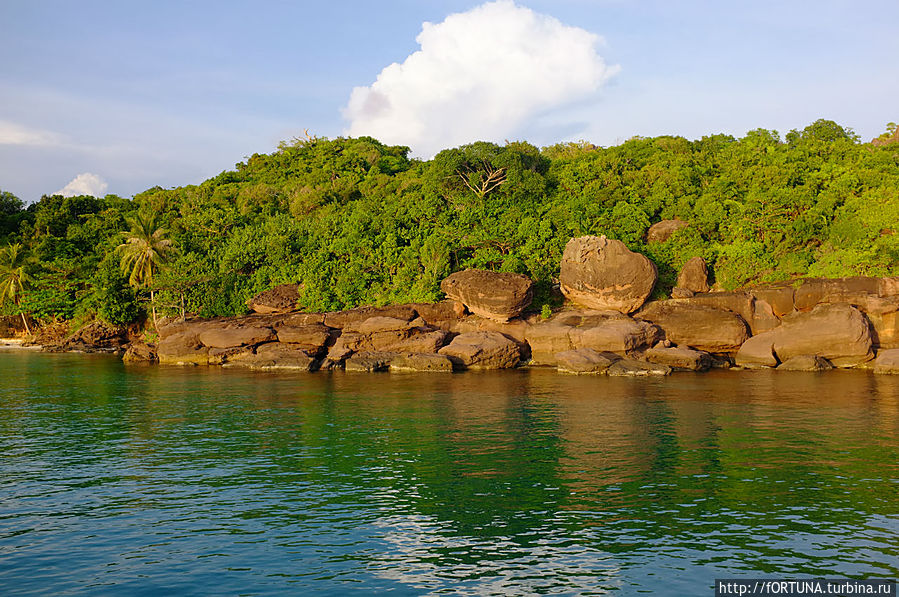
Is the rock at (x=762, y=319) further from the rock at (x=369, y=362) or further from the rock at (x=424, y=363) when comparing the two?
the rock at (x=369, y=362)

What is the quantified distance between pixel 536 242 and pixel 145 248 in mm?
29578

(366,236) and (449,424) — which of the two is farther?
(366,236)

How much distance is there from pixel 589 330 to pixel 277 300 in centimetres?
2179

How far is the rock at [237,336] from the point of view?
41219mm

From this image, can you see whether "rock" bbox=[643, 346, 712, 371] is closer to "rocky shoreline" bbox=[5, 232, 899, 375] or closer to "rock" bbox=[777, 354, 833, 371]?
"rocky shoreline" bbox=[5, 232, 899, 375]

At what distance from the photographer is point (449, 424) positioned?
2225 centimetres

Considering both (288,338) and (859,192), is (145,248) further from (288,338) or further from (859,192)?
(859,192)

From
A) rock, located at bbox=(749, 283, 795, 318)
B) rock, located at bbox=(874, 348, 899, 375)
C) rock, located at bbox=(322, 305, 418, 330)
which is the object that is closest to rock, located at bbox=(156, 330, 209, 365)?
rock, located at bbox=(322, 305, 418, 330)

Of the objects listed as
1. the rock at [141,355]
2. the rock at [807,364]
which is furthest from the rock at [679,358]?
the rock at [141,355]

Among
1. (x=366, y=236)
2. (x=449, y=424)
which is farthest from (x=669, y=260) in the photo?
(x=449, y=424)

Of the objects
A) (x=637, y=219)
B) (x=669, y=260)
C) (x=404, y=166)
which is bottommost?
(x=669, y=260)

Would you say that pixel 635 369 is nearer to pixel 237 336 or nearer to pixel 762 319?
pixel 762 319

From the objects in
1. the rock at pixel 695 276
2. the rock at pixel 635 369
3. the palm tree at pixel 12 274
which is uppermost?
the palm tree at pixel 12 274

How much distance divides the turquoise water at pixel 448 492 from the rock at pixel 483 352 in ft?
31.9
